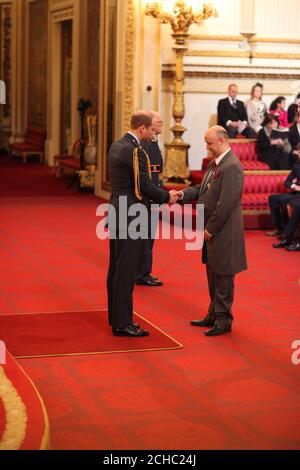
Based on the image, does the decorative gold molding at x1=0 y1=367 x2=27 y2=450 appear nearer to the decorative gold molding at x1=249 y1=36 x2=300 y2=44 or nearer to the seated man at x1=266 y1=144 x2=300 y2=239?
the seated man at x1=266 y1=144 x2=300 y2=239

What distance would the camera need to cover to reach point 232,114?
1575 cm

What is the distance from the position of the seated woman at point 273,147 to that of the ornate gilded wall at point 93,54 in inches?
204

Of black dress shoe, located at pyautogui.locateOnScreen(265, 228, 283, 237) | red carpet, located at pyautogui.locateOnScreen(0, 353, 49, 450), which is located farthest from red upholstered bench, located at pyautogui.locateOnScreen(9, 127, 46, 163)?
red carpet, located at pyautogui.locateOnScreen(0, 353, 49, 450)

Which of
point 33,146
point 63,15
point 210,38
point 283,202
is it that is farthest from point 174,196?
point 33,146

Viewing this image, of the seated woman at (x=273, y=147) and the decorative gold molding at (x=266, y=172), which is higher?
the seated woman at (x=273, y=147)

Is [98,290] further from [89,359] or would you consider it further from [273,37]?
[273,37]

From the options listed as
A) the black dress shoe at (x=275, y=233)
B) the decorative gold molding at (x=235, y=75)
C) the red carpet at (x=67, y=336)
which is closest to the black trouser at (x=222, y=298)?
the red carpet at (x=67, y=336)

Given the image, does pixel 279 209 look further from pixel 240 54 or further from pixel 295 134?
pixel 240 54

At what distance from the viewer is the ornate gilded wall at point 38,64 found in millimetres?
24281

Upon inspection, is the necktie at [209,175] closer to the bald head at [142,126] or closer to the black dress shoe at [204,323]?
the bald head at [142,126]

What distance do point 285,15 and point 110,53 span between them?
3228 mm

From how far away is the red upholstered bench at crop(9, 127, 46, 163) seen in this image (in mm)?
24047

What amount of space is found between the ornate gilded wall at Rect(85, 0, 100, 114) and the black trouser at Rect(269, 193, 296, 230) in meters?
7.42
